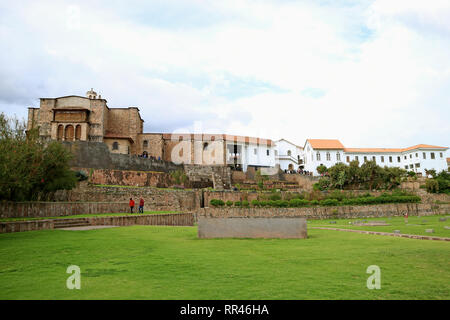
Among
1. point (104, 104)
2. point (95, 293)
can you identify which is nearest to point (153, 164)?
point (104, 104)

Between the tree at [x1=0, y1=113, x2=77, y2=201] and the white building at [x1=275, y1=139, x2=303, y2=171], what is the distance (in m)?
53.0

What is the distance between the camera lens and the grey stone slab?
10.7 m

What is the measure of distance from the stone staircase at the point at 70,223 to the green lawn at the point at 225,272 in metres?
6.99

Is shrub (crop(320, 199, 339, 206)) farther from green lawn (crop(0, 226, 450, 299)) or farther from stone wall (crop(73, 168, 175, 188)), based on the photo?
green lawn (crop(0, 226, 450, 299))

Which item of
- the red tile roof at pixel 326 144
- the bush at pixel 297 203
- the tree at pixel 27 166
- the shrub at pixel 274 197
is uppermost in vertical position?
the red tile roof at pixel 326 144

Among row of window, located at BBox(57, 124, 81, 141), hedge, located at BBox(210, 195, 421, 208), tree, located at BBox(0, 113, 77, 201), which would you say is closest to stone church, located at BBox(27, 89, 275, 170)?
row of window, located at BBox(57, 124, 81, 141)

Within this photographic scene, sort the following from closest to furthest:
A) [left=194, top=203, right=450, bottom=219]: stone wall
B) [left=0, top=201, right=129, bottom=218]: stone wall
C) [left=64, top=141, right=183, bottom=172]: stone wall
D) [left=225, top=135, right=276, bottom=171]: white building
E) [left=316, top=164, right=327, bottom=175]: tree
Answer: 1. [left=0, top=201, right=129, bottom=218]: stone wall
2. [left=194, top=203, right=450, bottom=219]: stone wall
3. [left=64, top=141, right=183, bottom=172]: stone wall
4. [left=316, top=164, right=327, bottom=175]: tree
5. [left=225, top=135, right=276, bottom=171]: white building

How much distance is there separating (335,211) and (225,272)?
2605 cm

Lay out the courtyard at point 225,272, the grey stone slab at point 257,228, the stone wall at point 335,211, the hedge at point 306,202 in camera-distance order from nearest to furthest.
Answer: the courtyard at point 225,272 < the grey stone slab at point 257,228 < the stone wall at point 335,211 < the hedge at point 306,202

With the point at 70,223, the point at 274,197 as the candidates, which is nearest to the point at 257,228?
the point at 70,223

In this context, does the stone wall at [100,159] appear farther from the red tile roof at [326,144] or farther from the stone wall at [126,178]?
the red tile roof at [326,144]

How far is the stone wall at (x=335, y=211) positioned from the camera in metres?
28.2

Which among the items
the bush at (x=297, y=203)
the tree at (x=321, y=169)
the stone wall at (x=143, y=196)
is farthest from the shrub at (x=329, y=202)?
the tree at (x=321, y=169)

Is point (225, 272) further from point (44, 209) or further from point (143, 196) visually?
point (143, 196)
